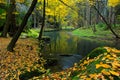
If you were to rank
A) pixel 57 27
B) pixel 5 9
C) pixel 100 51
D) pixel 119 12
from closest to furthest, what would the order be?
pixel 100 51, pixel 5 9, pixel 119 12, pixel 57 27

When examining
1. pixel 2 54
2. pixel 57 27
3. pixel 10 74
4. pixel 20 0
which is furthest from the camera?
pixel 57 27

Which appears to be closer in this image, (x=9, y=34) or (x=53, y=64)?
(x=53, y=64)

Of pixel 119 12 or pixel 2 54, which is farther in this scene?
pixel 119 12

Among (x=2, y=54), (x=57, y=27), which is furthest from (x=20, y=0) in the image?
(x=57, y=27)

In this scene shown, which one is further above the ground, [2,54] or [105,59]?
[105,59]

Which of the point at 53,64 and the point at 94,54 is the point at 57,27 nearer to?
the point at 53,64

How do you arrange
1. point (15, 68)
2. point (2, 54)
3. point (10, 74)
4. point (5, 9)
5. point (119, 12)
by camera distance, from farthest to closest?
point (119, 12), point (5, 9), point (2, 54), point (15, 68), point (10, 74)

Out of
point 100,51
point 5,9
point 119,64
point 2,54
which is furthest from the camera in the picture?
point 5,9

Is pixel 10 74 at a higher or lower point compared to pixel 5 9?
lower

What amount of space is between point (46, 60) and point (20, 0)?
12.7 meters

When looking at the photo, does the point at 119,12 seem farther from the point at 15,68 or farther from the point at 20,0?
the point at 15,68

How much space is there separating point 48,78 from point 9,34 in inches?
789

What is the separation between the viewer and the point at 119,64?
384 centimetres

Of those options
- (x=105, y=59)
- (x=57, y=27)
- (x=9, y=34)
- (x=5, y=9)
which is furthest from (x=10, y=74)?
(x=57, y=27)
